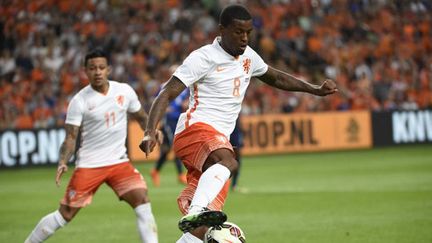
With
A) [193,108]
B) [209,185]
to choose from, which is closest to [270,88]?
[193,108]

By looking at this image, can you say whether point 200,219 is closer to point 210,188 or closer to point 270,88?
point 210,188

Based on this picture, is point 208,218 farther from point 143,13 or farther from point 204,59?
point 143,13

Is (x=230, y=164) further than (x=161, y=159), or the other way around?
(x=161, y=159)

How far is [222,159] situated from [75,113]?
286 cm

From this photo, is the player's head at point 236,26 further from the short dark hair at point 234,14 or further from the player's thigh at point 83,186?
the player's thigh at point 83,186

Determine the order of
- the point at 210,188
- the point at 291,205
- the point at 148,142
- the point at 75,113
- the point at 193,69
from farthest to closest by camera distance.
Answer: the point at 291,205, the point at 75,113, the point at 193,69, the point at 210,188, the point at 148,142

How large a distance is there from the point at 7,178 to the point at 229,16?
15.7m

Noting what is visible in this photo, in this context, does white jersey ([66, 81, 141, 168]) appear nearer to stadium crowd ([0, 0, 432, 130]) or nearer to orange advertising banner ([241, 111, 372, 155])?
stadium crowd ([0, 0, 432, 130])

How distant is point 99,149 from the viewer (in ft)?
33.2

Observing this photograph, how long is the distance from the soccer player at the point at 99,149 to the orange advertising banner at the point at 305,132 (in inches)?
689

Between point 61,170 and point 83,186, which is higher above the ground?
point 61,170

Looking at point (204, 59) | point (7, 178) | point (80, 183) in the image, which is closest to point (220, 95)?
point (204, 59)

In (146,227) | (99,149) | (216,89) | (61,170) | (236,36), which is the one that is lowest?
(146,227)

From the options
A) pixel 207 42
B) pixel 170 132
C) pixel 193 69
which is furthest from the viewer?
pixel 207 42
